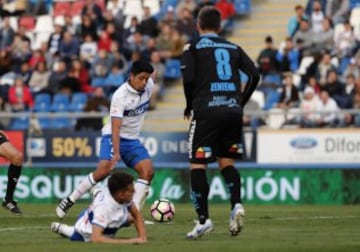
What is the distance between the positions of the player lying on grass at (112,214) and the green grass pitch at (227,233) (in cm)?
17

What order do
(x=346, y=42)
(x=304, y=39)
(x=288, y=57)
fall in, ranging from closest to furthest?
(x=346, y=42)
(x=288, y=57)
(x=304, y=39)

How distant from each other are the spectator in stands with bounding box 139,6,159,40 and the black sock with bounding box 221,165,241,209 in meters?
16.9

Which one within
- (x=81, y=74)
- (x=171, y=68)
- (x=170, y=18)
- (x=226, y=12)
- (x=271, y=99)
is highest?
(x=226, y=12)

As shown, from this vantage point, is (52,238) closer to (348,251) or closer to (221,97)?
(221,97)

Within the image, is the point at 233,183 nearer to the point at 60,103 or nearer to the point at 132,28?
the point at 60,103

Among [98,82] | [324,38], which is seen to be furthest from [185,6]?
[324,38]

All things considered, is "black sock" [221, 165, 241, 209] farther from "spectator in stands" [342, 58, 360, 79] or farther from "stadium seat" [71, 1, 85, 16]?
"stadium seat" [71, 1, 85, 16]

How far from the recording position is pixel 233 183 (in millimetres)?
13602

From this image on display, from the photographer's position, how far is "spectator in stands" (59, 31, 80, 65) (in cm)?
3091

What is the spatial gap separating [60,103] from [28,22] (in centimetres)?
585

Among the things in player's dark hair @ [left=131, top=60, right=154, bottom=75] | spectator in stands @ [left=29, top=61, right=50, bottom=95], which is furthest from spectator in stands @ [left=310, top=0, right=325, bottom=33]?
player's dark hair @ [left=131, top=60, right=154, bottom=75]

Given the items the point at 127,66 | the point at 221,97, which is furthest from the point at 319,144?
the point at 221,97

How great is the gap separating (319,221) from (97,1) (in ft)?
55.0

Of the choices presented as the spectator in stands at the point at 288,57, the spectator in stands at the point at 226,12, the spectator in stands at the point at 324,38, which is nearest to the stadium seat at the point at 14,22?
the spectator in stands at the point at 226,12
